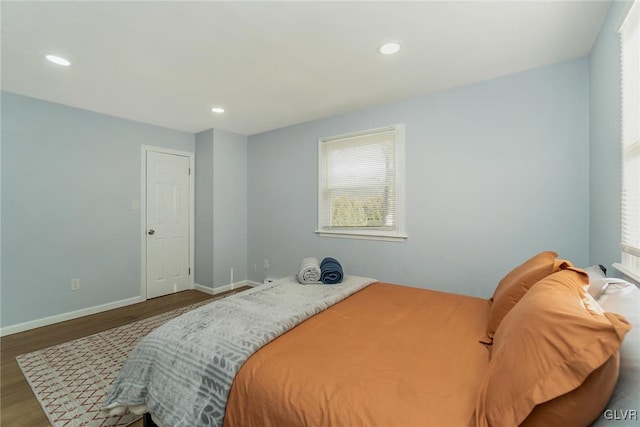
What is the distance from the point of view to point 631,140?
1487 mm

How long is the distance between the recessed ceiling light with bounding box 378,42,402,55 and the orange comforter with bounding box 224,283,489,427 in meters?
1.97

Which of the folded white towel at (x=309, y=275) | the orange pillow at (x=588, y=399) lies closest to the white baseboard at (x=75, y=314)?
the folded white towel at (x=309, y=275)

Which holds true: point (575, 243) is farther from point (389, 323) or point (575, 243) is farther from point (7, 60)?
point (7, 60)

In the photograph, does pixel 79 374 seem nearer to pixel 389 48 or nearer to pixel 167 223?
pixel 167 223

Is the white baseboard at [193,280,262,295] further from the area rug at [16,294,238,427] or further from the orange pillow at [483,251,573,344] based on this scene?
the orange pillow at [483,251,573,344]

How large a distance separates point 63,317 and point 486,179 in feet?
16.0

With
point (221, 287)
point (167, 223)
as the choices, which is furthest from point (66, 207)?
point (221, 287)

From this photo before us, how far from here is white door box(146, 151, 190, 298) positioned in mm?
3984

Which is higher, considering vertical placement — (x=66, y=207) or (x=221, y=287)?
(x=66, y=207)

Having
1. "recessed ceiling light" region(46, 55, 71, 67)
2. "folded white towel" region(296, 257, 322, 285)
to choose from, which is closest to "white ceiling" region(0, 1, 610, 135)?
"recessed ceiling light" region(46, 55, 71, 67)

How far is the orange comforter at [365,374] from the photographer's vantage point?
0.92m

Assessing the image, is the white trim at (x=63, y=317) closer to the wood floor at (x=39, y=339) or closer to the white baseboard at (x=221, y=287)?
the wood floor at (x=39, y=339)

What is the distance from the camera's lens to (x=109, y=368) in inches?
87.2

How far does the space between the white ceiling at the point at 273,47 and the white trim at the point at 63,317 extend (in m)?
2.46
